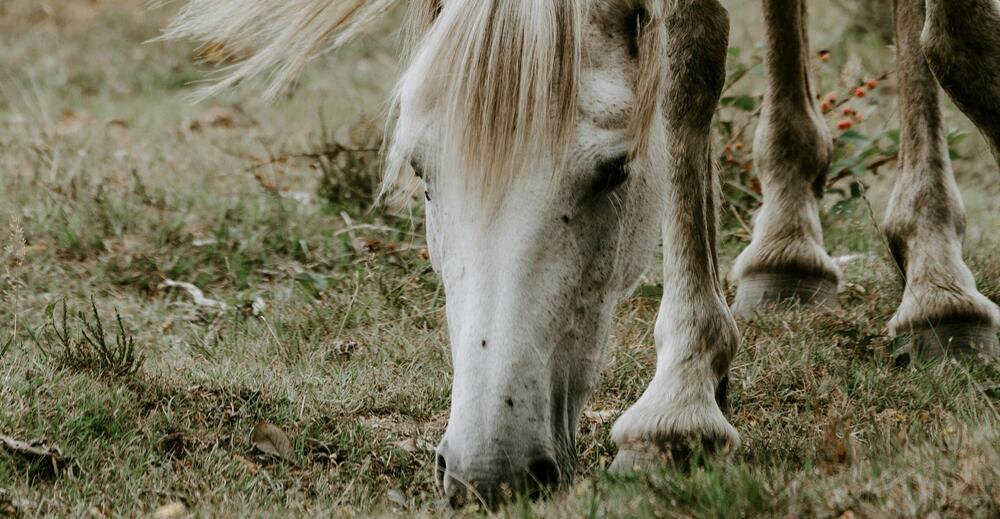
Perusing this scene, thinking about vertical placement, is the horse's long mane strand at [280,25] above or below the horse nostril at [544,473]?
above

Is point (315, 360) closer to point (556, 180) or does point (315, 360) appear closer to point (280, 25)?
point (280, 25)

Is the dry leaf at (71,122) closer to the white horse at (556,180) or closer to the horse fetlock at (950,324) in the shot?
the white horse at (556,180)

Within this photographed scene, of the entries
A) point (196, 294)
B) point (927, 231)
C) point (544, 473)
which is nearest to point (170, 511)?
point (544, 473)

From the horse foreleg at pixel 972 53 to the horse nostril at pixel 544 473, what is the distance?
1358mm

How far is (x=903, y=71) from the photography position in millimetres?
3660

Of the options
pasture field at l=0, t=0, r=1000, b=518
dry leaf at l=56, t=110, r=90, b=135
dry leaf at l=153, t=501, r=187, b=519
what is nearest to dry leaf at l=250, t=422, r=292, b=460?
pasture field at l=0, t=0, r=1000, b=518

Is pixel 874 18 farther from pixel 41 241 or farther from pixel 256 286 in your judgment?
pixel 41 241

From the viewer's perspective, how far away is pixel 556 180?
7.21ft

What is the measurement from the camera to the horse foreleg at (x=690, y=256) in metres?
2.72

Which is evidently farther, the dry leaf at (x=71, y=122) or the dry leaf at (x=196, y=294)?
the dry leaf at (x=71, y=122)

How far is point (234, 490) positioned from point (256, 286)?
186 centimetres

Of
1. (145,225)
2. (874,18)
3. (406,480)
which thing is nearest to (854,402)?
(406,480)

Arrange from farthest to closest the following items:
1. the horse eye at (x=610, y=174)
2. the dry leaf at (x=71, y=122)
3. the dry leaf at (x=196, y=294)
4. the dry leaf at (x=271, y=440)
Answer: the dry leaf at (x=71, y=122) < the dry leaf at (x=196, y=294) < the dry leaf at (x=271, y=440) < the horse eye at (x=610, y=174)

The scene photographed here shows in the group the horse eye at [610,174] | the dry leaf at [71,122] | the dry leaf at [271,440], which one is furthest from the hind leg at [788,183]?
the dry leaf at [71,122]
